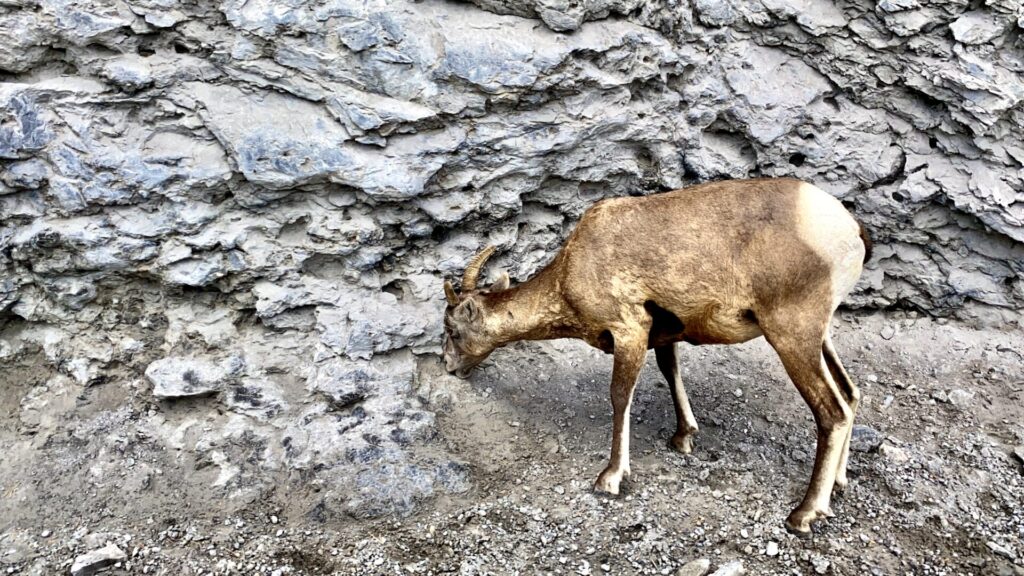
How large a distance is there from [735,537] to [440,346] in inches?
124

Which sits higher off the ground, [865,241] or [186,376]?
[865,241]

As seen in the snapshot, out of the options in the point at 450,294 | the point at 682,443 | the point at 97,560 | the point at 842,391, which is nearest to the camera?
the point at 97,560

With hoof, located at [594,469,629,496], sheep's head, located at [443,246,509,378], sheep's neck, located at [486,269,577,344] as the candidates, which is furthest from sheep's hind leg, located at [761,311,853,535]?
sheep's head, located at [443,246,509,378]

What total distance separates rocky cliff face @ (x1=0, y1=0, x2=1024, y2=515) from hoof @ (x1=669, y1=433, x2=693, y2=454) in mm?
1865

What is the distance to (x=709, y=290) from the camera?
21.1 ft

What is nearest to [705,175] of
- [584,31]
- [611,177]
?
[611,177]

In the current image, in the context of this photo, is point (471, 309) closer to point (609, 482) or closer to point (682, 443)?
point (609, 482)

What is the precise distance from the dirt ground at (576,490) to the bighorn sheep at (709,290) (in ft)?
1.16

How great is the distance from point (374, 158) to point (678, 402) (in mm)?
3362

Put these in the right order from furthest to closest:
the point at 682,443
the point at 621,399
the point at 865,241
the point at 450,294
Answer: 1. the point at 450,294
2. the point at 682,443
3. the point at 621,399
4. the point at 865,241

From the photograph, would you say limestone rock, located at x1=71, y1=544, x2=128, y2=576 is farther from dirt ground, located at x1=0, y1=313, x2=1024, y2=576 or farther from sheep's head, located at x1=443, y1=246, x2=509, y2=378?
sheep's head, located at x1=443, y1=246, x2=509, y2=378

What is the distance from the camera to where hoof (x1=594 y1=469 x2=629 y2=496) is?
6.75 m

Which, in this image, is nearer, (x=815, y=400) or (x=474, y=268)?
(x=815, y=400)

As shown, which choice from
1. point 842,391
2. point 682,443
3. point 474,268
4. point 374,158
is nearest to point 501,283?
point 474,268
